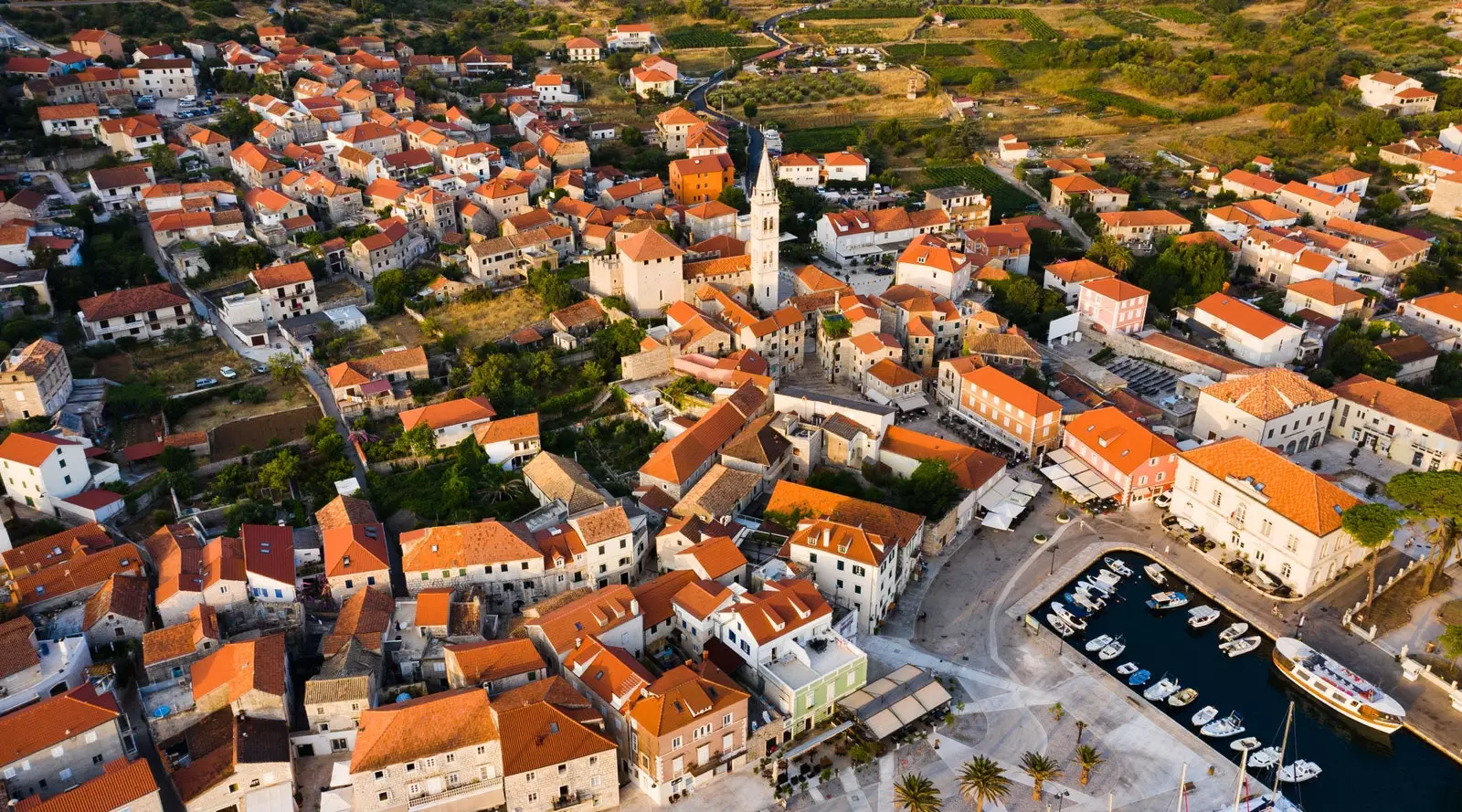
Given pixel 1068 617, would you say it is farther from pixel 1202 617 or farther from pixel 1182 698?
pixel 1202 617

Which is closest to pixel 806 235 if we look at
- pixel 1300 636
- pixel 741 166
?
pixel 741 166

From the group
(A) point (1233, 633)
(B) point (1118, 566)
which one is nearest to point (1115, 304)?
(B) point (1118, 566)

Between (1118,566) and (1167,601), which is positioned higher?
(1118,566)

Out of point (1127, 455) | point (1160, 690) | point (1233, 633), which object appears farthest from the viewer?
point (1127, 455)

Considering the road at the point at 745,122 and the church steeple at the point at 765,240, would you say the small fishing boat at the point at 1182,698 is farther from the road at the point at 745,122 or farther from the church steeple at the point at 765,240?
the road at the point at 745,122

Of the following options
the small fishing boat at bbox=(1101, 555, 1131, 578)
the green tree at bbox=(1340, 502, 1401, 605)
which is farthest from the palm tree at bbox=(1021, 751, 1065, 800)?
the green tree at bbox=(1340, 502, 1401, 605)

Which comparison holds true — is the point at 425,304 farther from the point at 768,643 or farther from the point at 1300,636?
the point at 1300,636

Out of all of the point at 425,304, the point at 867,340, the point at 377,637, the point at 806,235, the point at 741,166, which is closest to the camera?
the point at 377,637
